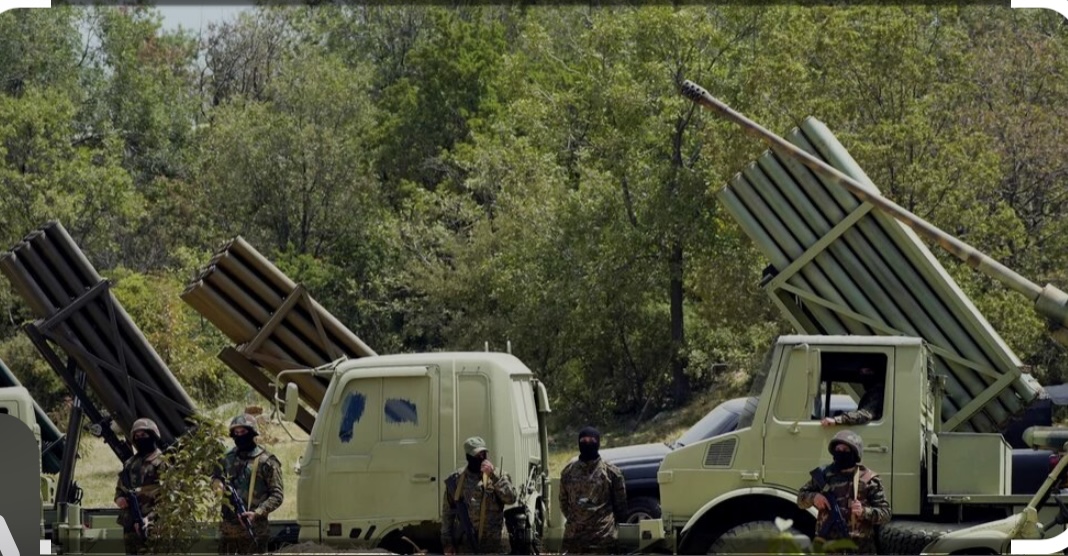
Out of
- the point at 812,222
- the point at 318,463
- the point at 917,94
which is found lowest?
the point at 318,463

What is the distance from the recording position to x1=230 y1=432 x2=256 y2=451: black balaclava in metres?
12.5

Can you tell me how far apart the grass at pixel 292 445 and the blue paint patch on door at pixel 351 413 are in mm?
10801

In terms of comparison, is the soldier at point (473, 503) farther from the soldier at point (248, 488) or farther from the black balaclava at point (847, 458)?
the black balaclava at point (847, 458)

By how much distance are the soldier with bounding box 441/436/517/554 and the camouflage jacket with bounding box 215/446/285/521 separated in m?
1.40

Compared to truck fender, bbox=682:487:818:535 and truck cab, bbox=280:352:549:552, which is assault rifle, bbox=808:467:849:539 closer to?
truck fender, bbox=682:487:818:535

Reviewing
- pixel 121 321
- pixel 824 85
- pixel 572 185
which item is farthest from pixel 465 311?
pixel 121 321

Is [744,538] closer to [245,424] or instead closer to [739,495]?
[739,495]

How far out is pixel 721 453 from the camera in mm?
12211

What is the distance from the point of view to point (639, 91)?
126 ft

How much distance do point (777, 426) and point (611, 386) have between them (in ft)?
88.2

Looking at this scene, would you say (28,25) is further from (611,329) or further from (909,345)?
(909,345)

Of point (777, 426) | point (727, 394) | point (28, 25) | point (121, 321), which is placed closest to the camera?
point (777, 426)

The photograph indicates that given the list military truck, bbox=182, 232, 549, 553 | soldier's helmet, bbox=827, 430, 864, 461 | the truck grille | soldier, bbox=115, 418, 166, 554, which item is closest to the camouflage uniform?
military truck, bbox=182, 232, 549, 553

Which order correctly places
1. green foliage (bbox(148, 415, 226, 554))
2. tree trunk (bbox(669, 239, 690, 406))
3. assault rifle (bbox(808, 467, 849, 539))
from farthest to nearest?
tree trunk (bbox(669, 239, 690, 406)), green foliage (bbox(148, 415, 226, 554)), assault rifle (bbox(808, 467, 849, 539))
